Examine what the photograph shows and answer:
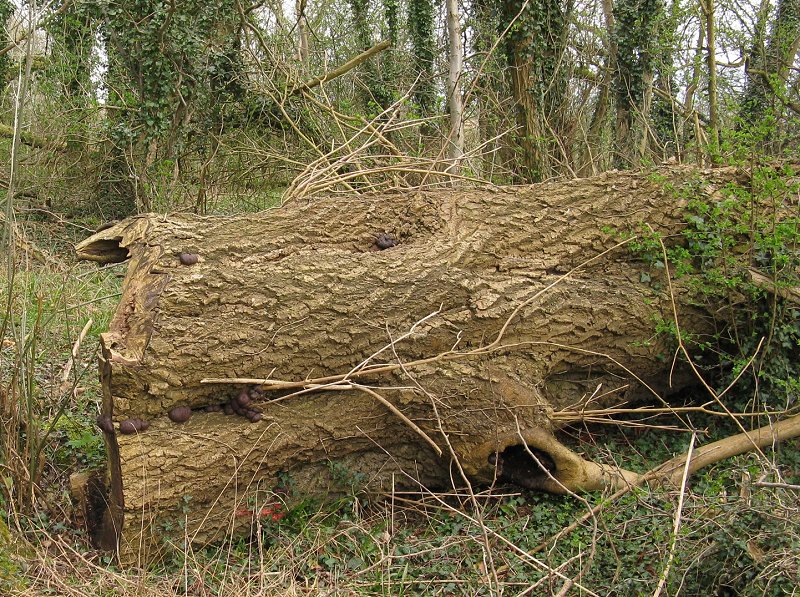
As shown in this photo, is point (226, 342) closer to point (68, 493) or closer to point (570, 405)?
point (68, 493)

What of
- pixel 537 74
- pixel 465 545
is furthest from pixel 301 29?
pixel 465 545

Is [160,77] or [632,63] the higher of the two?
[632,63]

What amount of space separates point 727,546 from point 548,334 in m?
1.66

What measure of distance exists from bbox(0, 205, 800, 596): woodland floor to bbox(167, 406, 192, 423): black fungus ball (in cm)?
67

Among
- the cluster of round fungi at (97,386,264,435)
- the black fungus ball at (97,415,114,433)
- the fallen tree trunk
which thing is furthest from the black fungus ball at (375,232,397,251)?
the black fungus ball at (97,415,114,433)

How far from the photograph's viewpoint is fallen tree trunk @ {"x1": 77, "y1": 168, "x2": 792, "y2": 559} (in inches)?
143

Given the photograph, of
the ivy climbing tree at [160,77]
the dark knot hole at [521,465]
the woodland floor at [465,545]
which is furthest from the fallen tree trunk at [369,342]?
the ivy climbing tree at [160,77]

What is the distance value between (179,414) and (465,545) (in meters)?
1.64

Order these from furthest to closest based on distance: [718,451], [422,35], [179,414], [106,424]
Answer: [422,35] → [718,451] → [179,414] → [106,424]

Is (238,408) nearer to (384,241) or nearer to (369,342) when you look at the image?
(369,342)

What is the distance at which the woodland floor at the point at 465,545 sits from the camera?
310cm

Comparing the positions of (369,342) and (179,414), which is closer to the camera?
(179,414)

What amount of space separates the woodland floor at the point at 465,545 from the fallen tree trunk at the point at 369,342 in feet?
0.58

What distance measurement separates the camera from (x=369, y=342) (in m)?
4.00
